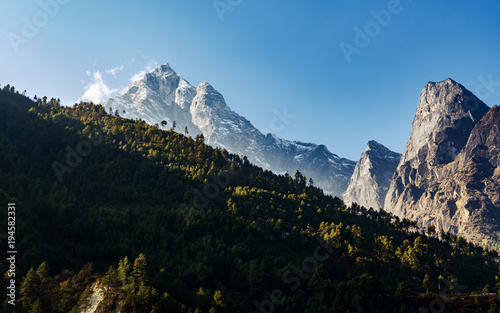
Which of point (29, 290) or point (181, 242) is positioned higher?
point (181, 242)

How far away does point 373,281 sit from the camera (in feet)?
293

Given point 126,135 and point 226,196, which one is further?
point 126,135

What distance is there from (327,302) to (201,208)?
66.8 metres

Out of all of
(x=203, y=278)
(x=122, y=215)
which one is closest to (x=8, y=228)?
(x=122, y=215)

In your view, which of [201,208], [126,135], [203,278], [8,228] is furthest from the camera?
[126,135]

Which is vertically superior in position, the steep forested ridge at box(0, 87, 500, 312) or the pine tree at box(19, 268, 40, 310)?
the steep forested ridge at box(0, 87, 500, 312)

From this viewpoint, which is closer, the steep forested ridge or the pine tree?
the pine tree

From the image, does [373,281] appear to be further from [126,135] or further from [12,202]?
[126,135]

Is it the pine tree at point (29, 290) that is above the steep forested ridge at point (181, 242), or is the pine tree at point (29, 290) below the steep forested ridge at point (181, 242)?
below

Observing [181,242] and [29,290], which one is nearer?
[29,290]

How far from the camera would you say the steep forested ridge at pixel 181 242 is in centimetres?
7869

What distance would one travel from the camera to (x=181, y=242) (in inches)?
4304

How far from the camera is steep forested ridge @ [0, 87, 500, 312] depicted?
78688 millimetres

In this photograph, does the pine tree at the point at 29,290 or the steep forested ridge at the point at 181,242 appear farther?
the steep forested ridge at the point at 181,242
